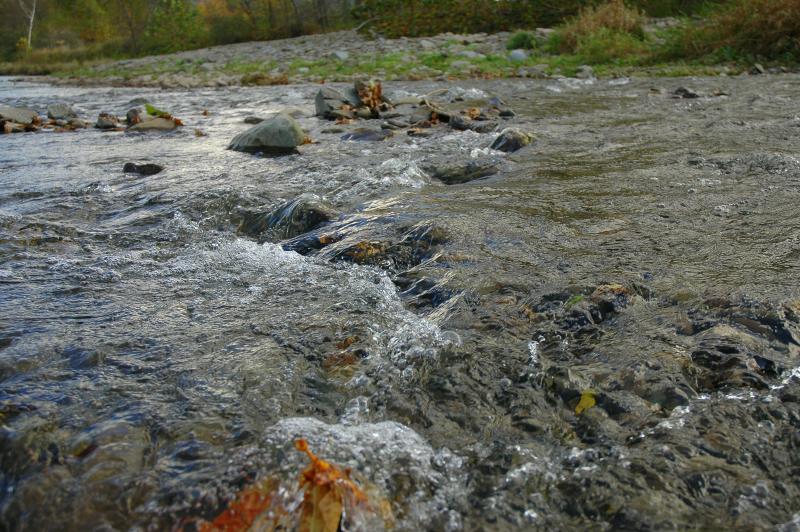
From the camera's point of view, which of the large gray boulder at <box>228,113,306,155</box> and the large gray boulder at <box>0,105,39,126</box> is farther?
the large gray boulder at <box>0,105,39,126</box>

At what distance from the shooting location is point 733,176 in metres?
3.83

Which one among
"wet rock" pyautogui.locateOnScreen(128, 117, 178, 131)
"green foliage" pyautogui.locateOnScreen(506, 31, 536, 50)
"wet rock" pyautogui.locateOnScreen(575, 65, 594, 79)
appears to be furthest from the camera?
"green foliage" pyautogui.locateOnScreen(506, 31, 536, 50)

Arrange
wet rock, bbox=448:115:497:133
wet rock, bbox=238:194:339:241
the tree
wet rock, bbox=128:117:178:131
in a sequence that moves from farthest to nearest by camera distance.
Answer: the tree → wet rock, bbox=128:117:178:131 → wet rock, bbox=448:115:497:133 → wet rock, bbox=238:194:339:241

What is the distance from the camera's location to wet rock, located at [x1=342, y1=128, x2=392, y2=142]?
240 inches

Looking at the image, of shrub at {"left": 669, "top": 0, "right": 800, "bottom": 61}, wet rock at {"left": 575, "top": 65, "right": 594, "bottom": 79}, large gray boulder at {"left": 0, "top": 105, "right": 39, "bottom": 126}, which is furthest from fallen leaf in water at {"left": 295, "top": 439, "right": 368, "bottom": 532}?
shrub at {"left": 669, "top": 0, "right": 800, "bottom": 61}

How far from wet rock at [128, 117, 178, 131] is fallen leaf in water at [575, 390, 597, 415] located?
22.9 ft

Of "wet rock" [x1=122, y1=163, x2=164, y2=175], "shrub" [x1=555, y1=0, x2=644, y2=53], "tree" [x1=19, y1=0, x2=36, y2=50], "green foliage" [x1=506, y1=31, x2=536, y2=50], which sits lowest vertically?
"wet rock" [x1=122, y1=163, x2=164, y2=175]

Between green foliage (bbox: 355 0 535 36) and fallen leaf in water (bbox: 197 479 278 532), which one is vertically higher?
green foliage (bbox: 355 0 535 36)

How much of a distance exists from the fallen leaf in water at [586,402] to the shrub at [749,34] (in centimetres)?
1137

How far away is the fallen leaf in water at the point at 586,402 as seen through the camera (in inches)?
66.2

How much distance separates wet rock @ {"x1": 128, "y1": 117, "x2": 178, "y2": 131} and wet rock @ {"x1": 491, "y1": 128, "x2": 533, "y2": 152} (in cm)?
437

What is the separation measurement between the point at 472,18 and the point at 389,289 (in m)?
19.5

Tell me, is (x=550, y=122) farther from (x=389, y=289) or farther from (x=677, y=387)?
(x=677, y=387)

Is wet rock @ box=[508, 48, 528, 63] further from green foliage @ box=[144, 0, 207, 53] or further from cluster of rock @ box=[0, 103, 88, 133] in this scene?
green foliage @ box=[144, 0, 207, 53]
